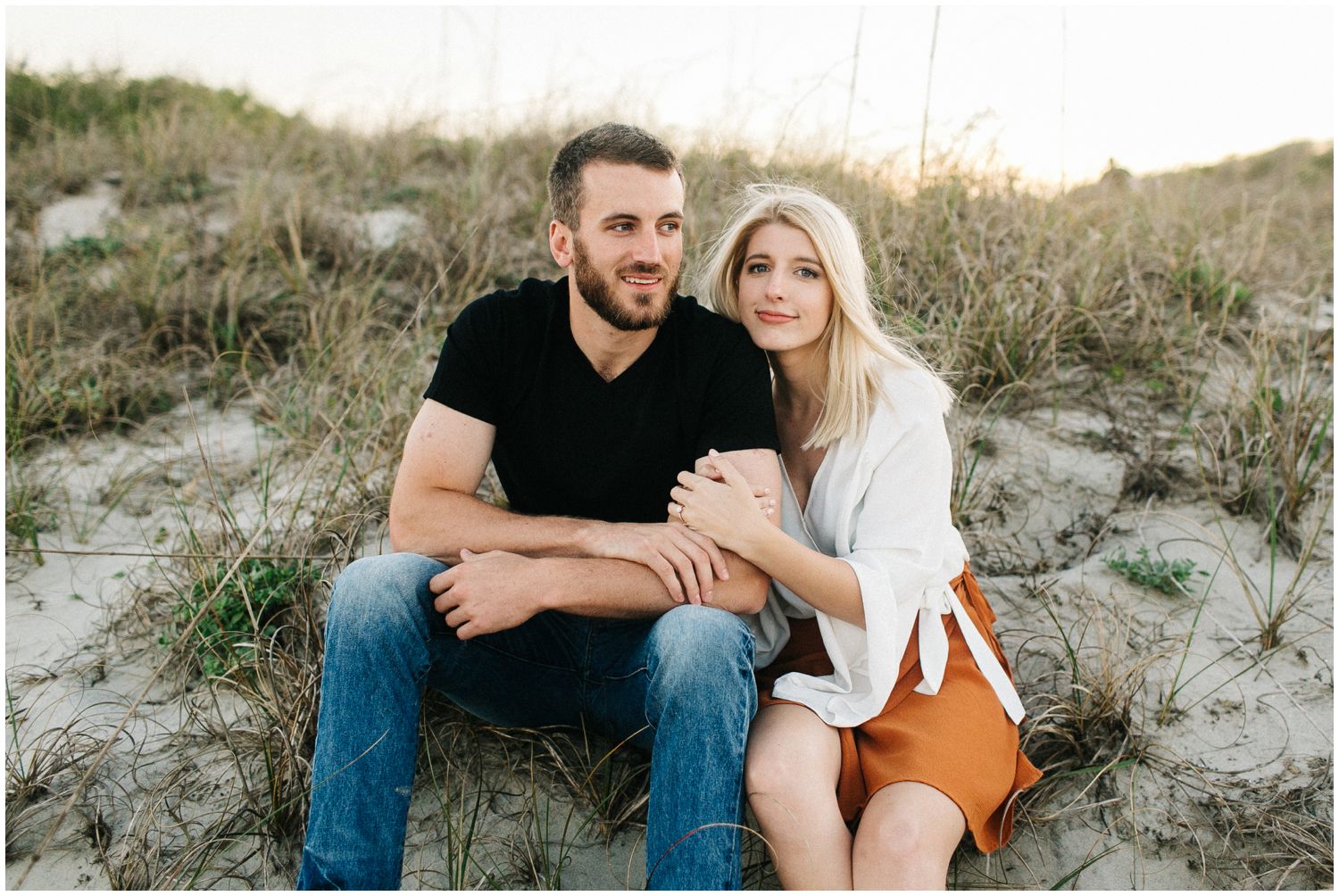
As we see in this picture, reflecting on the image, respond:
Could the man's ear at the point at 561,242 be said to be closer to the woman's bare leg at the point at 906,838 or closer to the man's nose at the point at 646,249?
the man's nose at the point at 646,249

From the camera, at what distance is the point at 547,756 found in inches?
100

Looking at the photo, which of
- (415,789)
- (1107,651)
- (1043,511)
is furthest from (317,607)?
(1043,511)

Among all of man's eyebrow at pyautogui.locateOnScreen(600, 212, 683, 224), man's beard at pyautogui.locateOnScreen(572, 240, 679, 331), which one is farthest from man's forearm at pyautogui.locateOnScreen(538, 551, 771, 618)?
man's eyebrow at pyautogui.locateOnScreen(600, 212, 683, 224)

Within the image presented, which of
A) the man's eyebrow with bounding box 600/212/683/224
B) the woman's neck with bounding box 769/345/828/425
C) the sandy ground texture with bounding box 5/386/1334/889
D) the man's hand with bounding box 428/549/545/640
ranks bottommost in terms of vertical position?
the sandy ground texture with bounding box 5/386/1334/889

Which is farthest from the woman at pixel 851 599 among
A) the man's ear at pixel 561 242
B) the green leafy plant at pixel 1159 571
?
the green leafy plant at pixel 1159 571

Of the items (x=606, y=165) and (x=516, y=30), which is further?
(x=516, y=30)

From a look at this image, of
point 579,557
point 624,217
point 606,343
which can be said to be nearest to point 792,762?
point 579,557

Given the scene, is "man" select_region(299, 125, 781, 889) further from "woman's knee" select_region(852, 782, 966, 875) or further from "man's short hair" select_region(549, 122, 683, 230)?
"woman's knee" select_region(852, 782, 966, 875)

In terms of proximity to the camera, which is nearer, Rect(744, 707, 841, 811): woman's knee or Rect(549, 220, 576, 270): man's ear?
Rect(744, 707, 841, 811): woman's knee

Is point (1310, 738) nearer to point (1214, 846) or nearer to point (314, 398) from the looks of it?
point (1214, 846)

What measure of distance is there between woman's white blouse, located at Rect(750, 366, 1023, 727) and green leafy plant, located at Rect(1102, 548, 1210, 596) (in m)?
1.09

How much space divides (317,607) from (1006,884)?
235 cm

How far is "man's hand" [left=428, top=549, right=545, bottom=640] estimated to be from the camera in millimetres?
2164

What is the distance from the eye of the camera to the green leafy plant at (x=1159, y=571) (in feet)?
10.0
